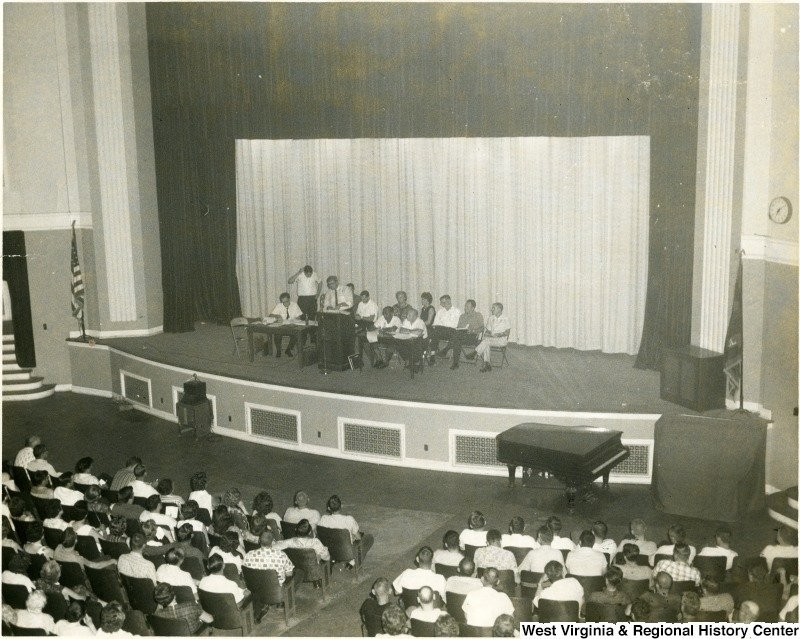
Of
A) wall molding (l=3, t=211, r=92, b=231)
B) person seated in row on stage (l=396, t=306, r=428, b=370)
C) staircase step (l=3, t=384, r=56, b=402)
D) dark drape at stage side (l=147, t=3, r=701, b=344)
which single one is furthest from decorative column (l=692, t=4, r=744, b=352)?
staircase step (l=3, t=384, r=56, b=402)

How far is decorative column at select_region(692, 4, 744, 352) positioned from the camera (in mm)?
10719

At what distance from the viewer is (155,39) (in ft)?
50.3

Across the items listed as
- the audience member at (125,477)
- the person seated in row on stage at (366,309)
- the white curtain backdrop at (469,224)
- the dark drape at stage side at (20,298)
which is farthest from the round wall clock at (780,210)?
the dark drape at stage side at (20,298)

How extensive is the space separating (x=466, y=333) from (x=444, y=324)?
0.75 m

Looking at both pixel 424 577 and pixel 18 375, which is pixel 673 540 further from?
pixel 18 375

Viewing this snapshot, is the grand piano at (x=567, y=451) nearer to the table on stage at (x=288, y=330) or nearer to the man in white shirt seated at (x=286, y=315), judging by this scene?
the table on stage at (x=288, y=330)

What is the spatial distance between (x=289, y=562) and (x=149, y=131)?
10.7m

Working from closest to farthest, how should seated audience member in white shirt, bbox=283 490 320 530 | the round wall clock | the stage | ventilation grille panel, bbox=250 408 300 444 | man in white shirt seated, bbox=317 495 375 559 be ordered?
man in white shirt seated, bbox=317 495 375 559, seated audience member in white shirt, bbox=283 490 320 530, the round wall clock, the stage, ventilation grille panel, bbox=250 408 300 444

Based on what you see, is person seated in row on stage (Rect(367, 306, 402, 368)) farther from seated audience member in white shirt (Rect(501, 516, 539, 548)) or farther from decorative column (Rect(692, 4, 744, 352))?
seated audience member in white shirt (Rect(501, 516, 539, 548))

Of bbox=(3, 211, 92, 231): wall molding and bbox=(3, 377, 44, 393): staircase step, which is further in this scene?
bbox=(3, 377, 44, 393): staircase step

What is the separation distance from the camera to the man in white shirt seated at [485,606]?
20.9 ft

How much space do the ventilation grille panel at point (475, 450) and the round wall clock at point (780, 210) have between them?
14.6 ft

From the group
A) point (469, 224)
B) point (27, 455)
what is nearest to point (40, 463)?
point (27, 455)

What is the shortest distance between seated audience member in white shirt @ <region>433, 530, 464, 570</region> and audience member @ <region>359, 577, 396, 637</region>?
3.14 ft
